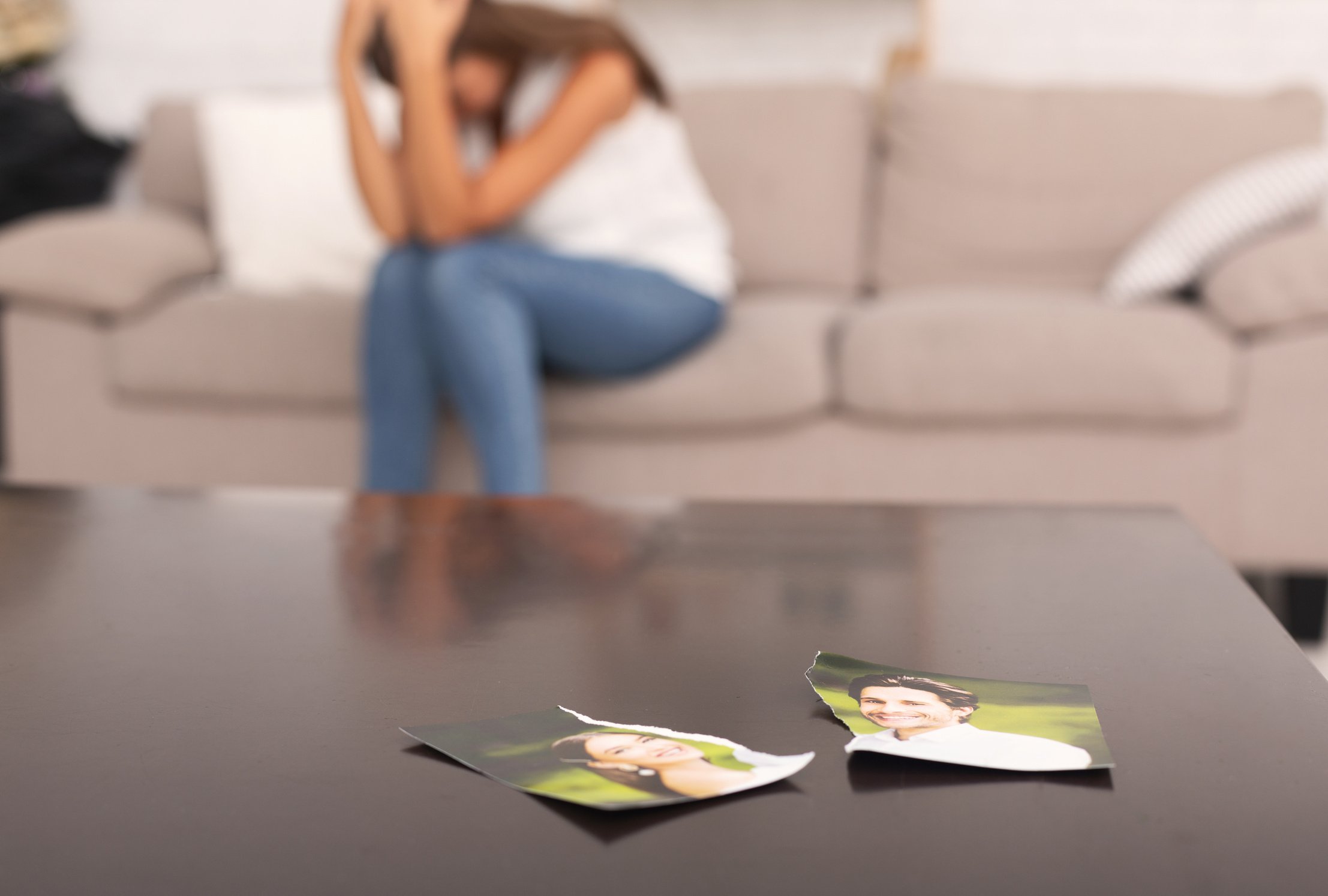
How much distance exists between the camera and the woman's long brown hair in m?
1.67

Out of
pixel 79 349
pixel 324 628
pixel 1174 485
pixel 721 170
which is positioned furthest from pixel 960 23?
pixel 324 628

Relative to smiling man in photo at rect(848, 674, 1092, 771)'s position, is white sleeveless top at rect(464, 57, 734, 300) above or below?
above

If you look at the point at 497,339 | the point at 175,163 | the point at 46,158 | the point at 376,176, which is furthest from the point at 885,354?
the point at 46,158

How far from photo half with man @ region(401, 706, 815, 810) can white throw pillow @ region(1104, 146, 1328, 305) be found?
Answer: 1.61 meters

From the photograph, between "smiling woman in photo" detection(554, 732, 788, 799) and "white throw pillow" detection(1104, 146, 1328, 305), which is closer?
"smiling woman in photo" detection(554, 732, 788, 799)

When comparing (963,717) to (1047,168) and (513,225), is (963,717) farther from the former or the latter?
(1047,168)

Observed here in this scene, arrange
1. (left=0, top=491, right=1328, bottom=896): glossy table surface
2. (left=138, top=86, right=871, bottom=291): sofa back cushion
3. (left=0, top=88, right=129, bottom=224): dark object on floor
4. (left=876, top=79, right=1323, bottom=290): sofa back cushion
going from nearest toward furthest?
(left=0, top=491, right=1328, bottom=896): glossy table surface < (left=876, top=79, right=1323, bottom=290): sofa back cushion < (left=138, top=86, right=871, bottom=291): sofa back cushion < (left=0, top=88, right=129, bottom=224): dark object on floor

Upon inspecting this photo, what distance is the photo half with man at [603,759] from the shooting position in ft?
1.60

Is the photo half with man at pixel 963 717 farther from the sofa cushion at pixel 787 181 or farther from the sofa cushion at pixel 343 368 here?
the sofa cushion at pixel 787 181

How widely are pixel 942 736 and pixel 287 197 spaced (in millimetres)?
2009

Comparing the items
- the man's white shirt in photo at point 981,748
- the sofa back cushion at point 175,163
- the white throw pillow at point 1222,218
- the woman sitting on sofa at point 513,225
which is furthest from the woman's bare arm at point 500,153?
the man's white shirt in photo at point 981,748

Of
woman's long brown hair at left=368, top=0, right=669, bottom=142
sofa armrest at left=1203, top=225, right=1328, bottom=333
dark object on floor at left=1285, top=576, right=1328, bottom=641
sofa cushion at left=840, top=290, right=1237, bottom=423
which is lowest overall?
dark object on floor at left=1285, top=576, right=1328, bottom=641

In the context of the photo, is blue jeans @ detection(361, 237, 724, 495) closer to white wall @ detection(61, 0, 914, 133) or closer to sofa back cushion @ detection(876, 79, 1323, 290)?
sofa back cushion @ detection(876, 79, 1323, 290)

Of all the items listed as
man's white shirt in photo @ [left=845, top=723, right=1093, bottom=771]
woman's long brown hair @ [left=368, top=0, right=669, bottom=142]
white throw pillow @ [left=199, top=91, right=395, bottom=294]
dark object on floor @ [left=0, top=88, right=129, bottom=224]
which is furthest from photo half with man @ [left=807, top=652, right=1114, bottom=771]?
dark object on floor @ [left=0, top=88, right=129, bottom=224]
